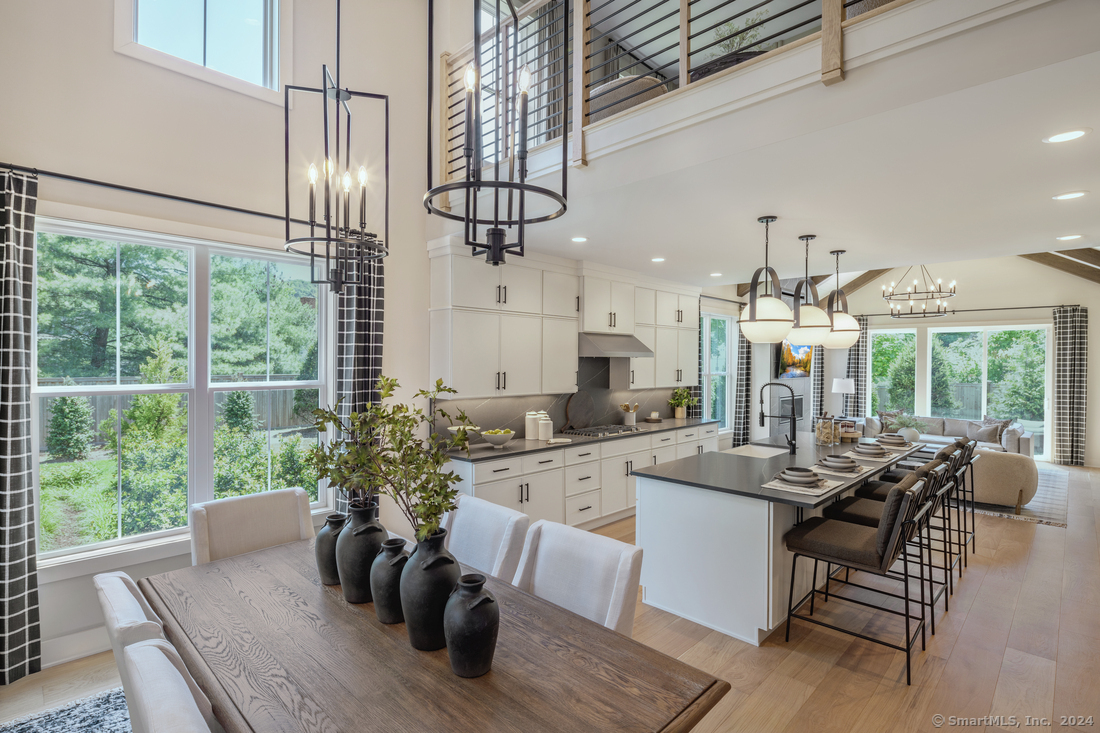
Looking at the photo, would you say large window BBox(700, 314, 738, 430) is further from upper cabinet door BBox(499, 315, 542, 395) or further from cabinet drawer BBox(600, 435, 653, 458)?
upper cabinet door BBox(499, 315, 542, 395)

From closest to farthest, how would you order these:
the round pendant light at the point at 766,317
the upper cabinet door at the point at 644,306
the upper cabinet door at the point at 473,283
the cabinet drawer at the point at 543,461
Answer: the round pendant light at the point at 766,317 < the upper cabinet door at the point at 473,283 < the cabinet drawer at the point at 543,461 < the upper cabinet door at the point at 644,306

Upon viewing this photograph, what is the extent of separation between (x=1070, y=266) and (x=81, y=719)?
450 inches

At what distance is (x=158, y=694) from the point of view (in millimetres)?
997

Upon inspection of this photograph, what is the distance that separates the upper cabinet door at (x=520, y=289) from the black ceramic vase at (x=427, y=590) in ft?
10.2

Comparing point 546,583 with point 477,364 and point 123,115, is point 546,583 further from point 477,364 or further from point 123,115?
point 123,115

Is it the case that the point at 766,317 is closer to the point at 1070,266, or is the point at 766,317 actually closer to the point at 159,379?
the point at 159,379

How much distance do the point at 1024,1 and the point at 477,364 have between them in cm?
345

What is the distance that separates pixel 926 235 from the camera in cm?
379

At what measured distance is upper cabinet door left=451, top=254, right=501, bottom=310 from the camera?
405cm

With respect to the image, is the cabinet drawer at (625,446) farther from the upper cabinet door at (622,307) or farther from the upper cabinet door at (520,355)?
the upper cabinet door at (622,307)

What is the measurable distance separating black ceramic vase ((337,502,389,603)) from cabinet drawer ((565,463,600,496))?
2849mm

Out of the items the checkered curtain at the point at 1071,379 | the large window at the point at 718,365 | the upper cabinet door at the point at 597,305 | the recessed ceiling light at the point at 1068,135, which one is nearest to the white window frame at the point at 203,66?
the upper cabinet door at the point at 597,305

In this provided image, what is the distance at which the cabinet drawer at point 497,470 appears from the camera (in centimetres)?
383

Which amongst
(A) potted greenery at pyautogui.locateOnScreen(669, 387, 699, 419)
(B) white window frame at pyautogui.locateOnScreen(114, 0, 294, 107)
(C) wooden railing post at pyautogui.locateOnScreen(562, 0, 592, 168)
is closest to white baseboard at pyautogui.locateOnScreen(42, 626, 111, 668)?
(B) white window frame at pyautogui.locateOnScreen(114, 0, 294, 107)
